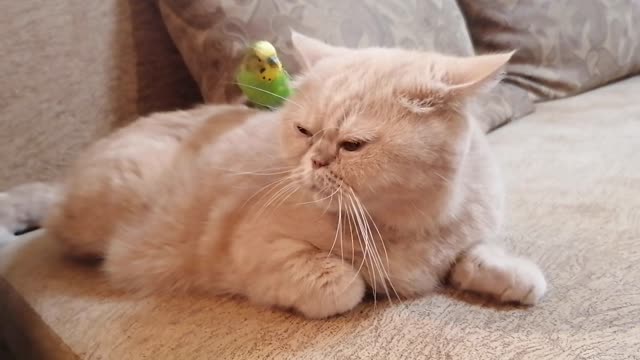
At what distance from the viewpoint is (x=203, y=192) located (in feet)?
3.62

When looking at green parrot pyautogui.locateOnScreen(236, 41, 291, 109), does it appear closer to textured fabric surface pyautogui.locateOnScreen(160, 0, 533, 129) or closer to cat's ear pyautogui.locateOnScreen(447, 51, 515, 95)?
textured fabric surface pyautogui.locateOnScreen(160, 0, 533, 129)

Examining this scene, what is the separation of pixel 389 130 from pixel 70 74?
2.85 feet

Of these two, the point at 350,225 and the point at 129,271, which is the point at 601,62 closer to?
the point at 350,225

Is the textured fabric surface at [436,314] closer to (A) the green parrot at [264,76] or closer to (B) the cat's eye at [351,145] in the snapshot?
(B) the cat's eye at [351,145]

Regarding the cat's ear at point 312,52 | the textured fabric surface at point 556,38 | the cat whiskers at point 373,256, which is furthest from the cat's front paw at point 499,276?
the textured fabric surface at point 556,38

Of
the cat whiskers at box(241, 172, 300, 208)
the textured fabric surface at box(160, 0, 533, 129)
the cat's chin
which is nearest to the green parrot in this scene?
the textured fabric surface at box(160, 0, 533, 129)

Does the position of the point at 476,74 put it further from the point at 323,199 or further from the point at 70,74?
the point at 70,74

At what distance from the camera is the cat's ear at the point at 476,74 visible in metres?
0.82

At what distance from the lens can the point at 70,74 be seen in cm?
140

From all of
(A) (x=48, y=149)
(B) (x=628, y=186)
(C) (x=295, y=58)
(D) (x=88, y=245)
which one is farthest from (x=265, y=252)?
(B) (x=628, y=186)

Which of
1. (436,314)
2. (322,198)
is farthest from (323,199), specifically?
(436,314)

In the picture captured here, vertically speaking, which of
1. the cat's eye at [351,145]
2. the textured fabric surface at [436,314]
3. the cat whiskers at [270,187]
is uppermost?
the cat's eye at [351,145]

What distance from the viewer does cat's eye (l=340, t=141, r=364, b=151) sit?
84 centimetres

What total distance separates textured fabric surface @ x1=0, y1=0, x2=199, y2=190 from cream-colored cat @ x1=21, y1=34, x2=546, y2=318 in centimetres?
24
